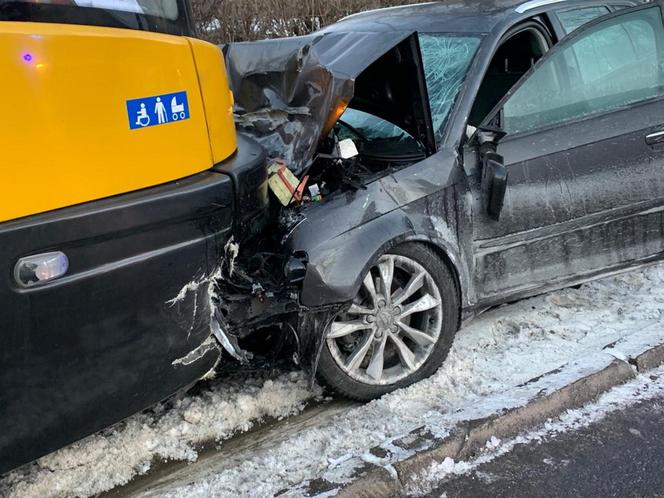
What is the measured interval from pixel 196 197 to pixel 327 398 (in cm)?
137

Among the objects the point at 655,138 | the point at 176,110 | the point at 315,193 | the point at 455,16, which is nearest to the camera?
the point at 176,110

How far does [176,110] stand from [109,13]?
0.38 metres

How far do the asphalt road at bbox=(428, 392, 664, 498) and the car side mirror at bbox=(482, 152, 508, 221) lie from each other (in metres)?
1.16

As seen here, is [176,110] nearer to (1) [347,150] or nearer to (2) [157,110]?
(2) [157,110]

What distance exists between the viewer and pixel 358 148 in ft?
12.1

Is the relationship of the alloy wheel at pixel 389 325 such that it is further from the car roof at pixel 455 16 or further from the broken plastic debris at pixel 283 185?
the car roof at pixel 455 16

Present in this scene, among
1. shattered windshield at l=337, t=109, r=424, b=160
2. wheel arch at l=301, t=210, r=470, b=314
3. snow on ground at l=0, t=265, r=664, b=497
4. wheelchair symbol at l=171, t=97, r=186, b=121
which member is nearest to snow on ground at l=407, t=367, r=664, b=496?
snow on ground at l=0, t=265, r=664, b=497

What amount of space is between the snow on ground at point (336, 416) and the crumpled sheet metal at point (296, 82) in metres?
1.19

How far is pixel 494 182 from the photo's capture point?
3.35m

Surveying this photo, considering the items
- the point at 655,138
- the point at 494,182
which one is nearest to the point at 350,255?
the point at 494,182

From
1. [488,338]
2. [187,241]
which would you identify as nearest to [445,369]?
[488,338]

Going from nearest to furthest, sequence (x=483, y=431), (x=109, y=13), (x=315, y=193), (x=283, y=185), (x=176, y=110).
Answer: (x=109, y=13), (x=176, y=110), (x=483, y=431), (x=283, y=185), (x=315, y=193)

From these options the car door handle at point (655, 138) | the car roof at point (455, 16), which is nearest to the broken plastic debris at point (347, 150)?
the car roof at point (455, 16)

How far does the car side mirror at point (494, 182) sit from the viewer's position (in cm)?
334
